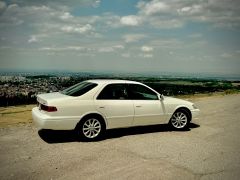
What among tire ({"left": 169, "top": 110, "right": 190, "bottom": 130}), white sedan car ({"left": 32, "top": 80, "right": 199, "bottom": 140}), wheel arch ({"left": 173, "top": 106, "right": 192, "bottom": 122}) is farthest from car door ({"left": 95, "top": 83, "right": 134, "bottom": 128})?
wheel arch ({"left": 173, "top": 106, "right": 192, "bottom": 122})

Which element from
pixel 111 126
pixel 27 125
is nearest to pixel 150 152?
pixel 111 126

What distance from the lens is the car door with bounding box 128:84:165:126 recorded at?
7.79 metres

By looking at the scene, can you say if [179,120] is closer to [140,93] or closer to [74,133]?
[140,93]

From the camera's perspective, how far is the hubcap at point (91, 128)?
702cm

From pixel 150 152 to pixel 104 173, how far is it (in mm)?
1705

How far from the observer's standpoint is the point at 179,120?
28.5 feet

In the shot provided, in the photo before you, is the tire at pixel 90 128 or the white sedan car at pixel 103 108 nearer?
the white sedan car at pixel 103 108

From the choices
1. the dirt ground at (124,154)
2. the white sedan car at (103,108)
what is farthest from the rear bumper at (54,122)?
the dirt ground at (124,154)

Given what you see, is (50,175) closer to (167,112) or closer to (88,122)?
(88,122)

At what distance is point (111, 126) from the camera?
7.39 metres

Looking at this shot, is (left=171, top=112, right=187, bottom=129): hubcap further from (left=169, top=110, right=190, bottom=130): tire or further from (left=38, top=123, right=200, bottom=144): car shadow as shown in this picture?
(left=38, top=123, right=200, bottom=144): car shadow

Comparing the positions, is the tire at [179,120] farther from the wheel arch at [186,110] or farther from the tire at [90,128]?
the tire at [90,128]

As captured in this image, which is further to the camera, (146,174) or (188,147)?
(188,147)

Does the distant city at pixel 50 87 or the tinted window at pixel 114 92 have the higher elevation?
the tinted window at pixel 114 92
